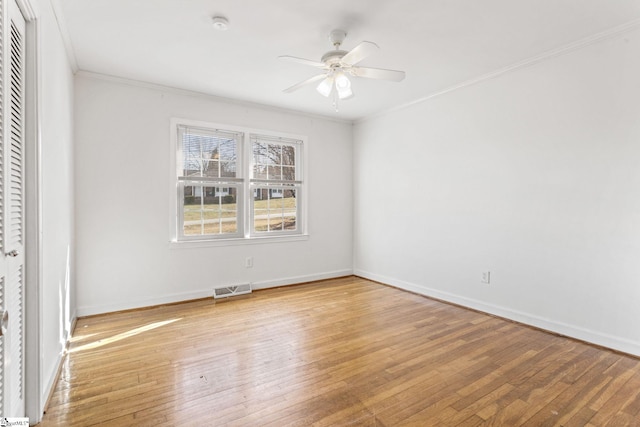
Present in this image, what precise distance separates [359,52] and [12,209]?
7.18 feet

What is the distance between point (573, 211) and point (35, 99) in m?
3.97

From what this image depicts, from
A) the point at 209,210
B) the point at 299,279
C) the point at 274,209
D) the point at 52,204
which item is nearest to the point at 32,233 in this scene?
the point at 52,204

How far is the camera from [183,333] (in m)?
3.01

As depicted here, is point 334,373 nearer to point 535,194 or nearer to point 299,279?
point 535,194

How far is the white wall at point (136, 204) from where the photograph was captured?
136 inches

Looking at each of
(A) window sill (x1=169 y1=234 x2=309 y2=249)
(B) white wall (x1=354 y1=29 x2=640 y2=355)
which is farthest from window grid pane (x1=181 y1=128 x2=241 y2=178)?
(B) white wall (x1=354 y1=29 x2=640 y2=355)

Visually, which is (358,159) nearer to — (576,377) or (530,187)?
(530,187)

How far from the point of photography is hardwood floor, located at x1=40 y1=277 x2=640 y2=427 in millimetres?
1846

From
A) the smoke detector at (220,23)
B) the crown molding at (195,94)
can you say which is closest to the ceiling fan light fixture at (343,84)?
the smoke detector at (220,23)

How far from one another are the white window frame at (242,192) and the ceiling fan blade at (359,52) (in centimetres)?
226

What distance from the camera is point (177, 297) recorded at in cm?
393

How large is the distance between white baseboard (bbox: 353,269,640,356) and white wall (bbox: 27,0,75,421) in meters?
3.74

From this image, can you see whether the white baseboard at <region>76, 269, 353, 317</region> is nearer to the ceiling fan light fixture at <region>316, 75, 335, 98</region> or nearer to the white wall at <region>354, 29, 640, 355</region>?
the white wall at <region>354, 29, 640, 355</region>

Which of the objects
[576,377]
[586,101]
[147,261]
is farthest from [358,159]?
[576,377]
